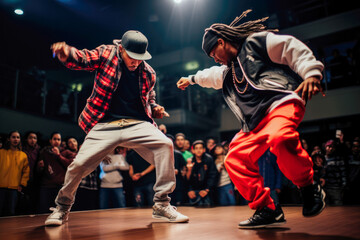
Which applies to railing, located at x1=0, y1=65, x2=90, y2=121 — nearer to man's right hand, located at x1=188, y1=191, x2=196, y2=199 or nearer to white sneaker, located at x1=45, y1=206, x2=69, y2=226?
man's right hand, located at x1=188, y1=191, x2=196, y2=199

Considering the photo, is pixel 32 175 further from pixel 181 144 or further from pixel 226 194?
pixel 226 194

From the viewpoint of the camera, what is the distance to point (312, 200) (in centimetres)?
163

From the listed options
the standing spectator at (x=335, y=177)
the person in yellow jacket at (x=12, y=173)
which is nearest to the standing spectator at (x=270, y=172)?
the standing spectator at (x=335, y=177)

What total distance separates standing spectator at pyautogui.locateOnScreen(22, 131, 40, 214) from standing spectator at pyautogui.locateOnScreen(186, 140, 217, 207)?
243 centimetres

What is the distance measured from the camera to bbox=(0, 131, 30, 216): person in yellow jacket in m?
4.04

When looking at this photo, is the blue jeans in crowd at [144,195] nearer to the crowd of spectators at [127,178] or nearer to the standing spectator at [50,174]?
the crowd of spectators at [127,178]

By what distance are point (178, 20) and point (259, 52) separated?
411 inches

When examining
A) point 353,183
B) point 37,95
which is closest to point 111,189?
point 353,183

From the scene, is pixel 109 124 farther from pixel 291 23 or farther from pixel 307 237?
pixel 291 23

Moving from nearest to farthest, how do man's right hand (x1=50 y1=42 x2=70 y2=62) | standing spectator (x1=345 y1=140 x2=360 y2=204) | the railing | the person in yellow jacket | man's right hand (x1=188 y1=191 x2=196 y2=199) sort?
man's right hand (x1=50 y1=42 x2=70 y2=62) → the person in yellow jacket → standing spectator (x1=345 y1=140 x2=360 y2=204) → man's right hand (x1=188 y1=191 x2=196 y2=199) → the railing

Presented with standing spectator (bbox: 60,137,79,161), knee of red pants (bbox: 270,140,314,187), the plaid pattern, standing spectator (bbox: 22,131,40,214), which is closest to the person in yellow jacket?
standing spectator (bbox: 22,131,40,214)

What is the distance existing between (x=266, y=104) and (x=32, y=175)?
4160 mm

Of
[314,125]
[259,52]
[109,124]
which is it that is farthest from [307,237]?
[314,125]

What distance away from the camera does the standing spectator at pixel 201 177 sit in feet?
15.2
